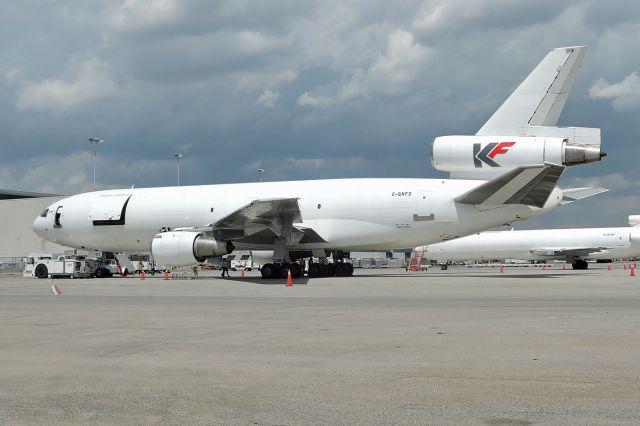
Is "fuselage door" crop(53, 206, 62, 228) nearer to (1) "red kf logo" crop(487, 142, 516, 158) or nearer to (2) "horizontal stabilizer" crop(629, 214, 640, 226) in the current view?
(1) "red kf logo" crop(487, 142, 516, 158)

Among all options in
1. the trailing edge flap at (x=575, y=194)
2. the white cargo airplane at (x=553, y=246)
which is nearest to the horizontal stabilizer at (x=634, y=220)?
the white cargo airplane at (x=553, y=246)

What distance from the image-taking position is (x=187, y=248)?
28828mm

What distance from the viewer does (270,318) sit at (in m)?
13.3

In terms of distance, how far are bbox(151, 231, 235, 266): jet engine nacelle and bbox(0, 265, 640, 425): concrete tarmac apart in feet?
44.9

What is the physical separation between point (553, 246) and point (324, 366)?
6439 centimetres

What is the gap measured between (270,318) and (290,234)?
17.6m

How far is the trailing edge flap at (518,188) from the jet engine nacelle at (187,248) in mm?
10424

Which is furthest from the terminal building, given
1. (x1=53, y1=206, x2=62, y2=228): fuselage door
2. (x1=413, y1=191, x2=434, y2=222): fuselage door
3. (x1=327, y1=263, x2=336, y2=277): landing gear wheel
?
(x1=413, y1=191, x2=434, y2=222): fuselage door

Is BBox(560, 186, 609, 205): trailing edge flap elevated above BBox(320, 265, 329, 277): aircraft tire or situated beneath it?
elevated above

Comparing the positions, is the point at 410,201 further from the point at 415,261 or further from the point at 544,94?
the point at 415,261

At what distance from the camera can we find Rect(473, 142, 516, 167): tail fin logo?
94.3 ft

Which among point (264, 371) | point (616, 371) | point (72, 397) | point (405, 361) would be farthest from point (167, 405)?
point (616, 371)

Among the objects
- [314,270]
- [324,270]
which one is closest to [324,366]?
[314,270]

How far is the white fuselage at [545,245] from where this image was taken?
6481cm
